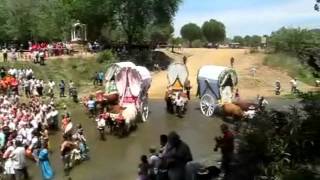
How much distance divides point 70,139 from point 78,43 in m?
37.2

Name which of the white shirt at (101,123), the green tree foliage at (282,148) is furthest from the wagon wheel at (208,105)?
the green tree foliage at (282,148)

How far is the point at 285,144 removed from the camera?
14188 millimetres

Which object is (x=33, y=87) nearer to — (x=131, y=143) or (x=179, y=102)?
(x=179, y=102)

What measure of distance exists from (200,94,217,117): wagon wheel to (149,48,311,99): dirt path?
10.4 meters

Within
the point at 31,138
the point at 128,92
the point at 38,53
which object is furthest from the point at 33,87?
the point at 31,138

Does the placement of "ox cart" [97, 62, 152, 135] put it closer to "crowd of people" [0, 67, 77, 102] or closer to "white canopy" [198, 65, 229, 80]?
"white canopy" [198, 65, 229, 80]

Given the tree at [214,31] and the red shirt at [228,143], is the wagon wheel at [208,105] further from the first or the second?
the tree at [214,31]

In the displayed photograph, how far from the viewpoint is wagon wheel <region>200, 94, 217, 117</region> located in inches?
1275

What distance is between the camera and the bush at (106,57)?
52797mm

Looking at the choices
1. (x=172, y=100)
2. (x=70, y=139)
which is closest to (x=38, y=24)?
(x=172, y=100)

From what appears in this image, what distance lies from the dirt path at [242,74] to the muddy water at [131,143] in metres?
11.2

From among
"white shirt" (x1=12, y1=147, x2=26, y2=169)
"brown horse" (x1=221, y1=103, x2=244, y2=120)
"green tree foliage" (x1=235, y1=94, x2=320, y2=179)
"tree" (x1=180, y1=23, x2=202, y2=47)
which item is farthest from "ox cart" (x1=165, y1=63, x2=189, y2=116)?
"tree" (x1=180, y1=23, x2=202, y2=47)

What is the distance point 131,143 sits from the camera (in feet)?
88.9

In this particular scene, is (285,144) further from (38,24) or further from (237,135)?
(38,24)
